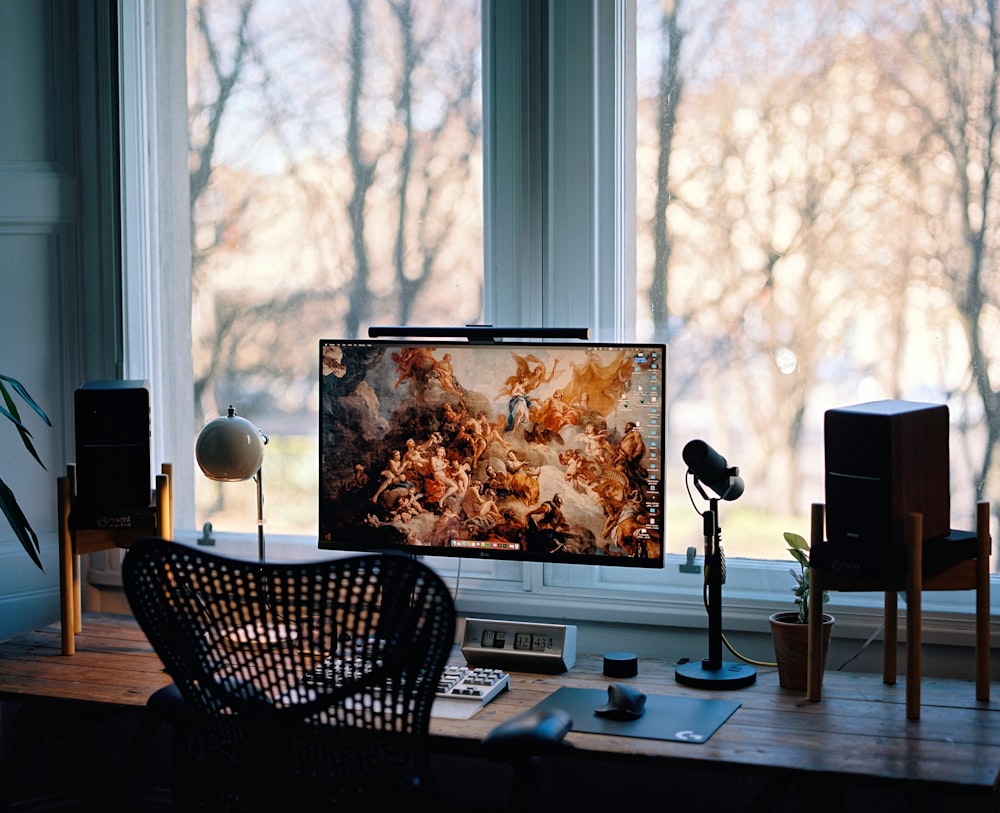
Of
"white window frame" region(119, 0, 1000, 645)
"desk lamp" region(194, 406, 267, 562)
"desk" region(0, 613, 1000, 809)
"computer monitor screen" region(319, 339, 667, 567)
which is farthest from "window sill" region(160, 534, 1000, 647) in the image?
"desk lamp" region(194, 406, 267, 562)

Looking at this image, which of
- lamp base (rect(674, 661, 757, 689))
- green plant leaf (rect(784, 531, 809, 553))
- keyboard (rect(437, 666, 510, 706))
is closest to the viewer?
keyboard (rect(437, 666, 510, 706))

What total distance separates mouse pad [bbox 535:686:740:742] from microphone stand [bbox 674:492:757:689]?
10cm

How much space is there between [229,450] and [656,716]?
111 cm

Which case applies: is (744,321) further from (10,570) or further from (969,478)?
(10,570)

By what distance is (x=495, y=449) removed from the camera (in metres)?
2.48

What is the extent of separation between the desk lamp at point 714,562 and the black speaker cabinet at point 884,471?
0.23m

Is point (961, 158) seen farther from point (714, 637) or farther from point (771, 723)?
point (771, 723)

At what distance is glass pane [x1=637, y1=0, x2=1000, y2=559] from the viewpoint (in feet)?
8.29

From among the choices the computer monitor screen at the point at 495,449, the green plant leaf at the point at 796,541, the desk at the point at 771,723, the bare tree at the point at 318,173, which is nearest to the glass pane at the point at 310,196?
the bare tree at the point at 318,173

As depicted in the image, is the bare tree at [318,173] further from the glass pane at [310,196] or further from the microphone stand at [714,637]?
the microphone stand at [714,637]

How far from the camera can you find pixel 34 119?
10.3 feet

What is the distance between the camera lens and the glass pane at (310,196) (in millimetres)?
2914

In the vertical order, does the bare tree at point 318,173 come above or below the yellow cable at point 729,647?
above

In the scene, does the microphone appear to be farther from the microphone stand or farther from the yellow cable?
the yellow cable
